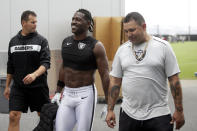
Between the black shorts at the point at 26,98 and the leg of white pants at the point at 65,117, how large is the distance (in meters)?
0.83

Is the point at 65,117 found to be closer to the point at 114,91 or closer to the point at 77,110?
the point at 77,110

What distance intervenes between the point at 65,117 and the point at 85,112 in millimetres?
225

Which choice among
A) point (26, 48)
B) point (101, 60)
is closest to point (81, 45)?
point (101, 60)

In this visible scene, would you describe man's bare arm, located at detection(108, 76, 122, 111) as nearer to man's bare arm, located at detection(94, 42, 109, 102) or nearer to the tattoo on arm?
the tattoo on arm

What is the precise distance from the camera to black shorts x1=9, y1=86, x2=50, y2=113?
4656 millimetres

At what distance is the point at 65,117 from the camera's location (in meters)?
3.92

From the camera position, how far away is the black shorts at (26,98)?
15.3 feet

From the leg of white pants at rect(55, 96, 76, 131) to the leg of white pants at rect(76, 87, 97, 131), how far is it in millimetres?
69

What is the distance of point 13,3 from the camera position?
9.14 m

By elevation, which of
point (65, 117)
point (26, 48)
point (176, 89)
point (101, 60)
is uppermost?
point (26, 48)

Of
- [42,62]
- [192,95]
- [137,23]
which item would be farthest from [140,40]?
[192,95]

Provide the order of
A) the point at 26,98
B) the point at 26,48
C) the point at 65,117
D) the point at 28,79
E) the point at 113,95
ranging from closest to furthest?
the point at 113,95 → the point at 65,117 → the point at 28,79 → the point at 26,48 → the point at 26,98

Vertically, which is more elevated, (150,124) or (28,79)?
(28,79)

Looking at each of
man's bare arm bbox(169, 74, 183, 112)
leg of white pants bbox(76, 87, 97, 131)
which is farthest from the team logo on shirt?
man's bare arm bbox(169, 74, 183, 112)
